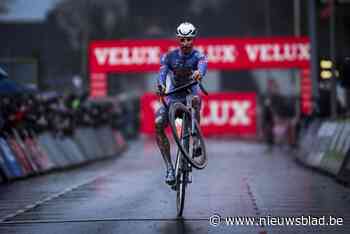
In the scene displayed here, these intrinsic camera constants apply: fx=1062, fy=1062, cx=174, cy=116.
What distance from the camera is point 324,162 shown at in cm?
2231

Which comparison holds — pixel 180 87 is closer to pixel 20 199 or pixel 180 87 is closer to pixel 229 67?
pixel 20 199

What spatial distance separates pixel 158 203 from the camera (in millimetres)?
14219

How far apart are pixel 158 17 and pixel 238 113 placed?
2446 centimetres

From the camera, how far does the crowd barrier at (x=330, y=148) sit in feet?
63.1

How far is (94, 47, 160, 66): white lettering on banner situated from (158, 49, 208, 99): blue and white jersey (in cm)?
3432

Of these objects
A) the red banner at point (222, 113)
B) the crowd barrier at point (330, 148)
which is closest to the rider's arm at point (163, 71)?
the crowd barrier at point (330, 148)

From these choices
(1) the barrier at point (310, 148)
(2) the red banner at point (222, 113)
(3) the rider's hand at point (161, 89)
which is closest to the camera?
(3) the rider's hand at point (161, 89)

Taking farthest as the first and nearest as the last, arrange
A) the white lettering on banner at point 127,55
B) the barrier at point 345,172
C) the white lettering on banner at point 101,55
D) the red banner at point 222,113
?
the red banner at point 222,113
the white lettering on banner at point 101,55
the white lettering on banner at point 127,55
the barrier at point 345,172

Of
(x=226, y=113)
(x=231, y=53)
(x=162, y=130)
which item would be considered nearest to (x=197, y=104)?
(x=162, y=130)

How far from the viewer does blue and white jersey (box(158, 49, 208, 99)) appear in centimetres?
1331

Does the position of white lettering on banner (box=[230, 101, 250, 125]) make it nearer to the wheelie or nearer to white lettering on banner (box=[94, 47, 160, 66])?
white lettering on banner (box=[94, 47, 160, 66])

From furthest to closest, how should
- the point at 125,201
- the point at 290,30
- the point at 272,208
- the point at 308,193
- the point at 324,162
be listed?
the point at 290,30 < the point at 324,162 < the point at 308,193 < the point at 125,201 < the point at 272,208

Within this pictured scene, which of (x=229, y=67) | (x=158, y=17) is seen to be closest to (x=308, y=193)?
(x=229, y=67)

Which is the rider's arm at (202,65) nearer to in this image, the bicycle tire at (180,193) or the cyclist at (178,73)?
the cyclist at (178,73)
